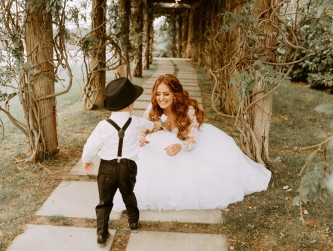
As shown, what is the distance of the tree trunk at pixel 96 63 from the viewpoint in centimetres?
711

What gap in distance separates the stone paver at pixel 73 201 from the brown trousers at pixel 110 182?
48 cm

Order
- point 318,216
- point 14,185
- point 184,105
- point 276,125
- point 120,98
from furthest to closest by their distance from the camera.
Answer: point 276,125 → point 14,185 → point 184,105 → point 318,216 → point 120,98

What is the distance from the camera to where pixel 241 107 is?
4.54m

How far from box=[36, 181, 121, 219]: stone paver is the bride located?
310mm

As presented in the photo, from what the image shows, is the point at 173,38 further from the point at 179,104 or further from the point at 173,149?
the point at 173,149

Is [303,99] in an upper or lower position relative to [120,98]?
lower

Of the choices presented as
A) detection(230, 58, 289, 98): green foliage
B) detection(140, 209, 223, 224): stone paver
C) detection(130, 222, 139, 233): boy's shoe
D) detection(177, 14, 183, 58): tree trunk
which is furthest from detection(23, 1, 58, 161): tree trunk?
detection(177, 14, 183, 58): tree trunk

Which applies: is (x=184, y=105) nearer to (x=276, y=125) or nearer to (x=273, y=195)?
(x=273, y=195)

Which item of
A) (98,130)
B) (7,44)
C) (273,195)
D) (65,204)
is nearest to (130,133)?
Answer: (98,130)

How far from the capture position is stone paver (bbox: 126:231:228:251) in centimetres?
301

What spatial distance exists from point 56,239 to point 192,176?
1.51 m

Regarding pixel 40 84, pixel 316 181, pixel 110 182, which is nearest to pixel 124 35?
pixel 40 84

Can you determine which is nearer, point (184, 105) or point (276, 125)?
point (184, 105)

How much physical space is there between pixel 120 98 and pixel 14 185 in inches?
83.6
